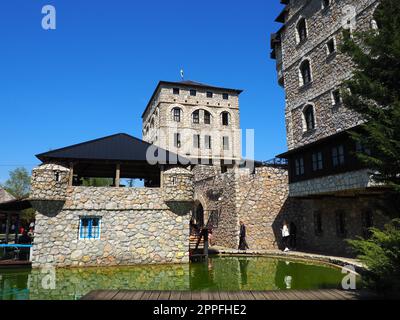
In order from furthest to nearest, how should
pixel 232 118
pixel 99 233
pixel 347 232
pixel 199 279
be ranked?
pixel 232 118 < pixel 347 232 < pixel 99 233 < pixel 199 279

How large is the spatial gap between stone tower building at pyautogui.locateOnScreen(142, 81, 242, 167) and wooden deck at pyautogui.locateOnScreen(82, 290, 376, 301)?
2926 cm

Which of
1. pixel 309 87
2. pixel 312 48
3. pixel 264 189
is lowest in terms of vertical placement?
pixel 264 189

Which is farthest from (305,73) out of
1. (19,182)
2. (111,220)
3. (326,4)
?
(19,182)

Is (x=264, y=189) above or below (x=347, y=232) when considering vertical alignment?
above

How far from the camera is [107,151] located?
14531 millimetres

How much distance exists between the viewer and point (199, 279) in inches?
420

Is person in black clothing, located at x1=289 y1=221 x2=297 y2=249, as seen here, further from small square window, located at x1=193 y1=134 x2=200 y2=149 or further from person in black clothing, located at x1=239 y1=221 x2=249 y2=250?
small square window, located at x1=193 y1=134 x2=200 y2=149

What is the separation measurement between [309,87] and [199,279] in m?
14.1

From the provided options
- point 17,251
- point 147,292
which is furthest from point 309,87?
point 17,251

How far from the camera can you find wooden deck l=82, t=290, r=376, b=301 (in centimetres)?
657

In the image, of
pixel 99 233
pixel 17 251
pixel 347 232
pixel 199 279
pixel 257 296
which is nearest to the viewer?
pixel 257 296

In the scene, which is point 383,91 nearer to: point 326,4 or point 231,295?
point 231,295

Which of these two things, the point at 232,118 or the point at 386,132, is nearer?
the point at 386,132

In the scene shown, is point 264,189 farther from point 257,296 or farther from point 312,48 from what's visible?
point 257,296
